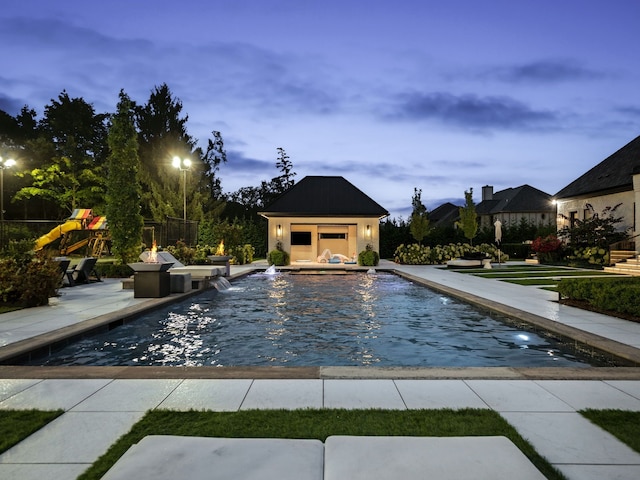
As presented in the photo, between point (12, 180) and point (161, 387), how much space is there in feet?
144

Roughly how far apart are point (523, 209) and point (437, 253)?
1025 inches

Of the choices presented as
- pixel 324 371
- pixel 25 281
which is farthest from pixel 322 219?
pixel 324 371

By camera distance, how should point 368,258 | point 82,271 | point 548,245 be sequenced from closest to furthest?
point 82,271, point 548,245, point 368,258

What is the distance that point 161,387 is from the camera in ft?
14.1

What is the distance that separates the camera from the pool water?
6.14m

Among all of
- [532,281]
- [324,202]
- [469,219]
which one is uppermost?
[324,202]

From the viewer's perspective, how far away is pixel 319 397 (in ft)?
13.0

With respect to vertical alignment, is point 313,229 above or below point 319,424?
above

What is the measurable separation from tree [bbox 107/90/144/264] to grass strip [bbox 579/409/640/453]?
16.7 metres

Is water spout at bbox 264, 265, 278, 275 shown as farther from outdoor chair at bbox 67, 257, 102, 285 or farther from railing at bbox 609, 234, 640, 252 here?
railing at bbox 609, 234, 640, 252

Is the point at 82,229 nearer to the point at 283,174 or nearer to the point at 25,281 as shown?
the point at 25,281

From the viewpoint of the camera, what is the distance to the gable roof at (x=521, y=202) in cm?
4691

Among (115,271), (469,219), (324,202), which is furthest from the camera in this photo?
(324,202)

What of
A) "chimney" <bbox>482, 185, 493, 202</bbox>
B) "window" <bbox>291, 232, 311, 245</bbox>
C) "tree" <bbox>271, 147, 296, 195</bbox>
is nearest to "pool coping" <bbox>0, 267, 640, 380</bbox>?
"window" <bbox>291, 232, 311, 245</bbox>
